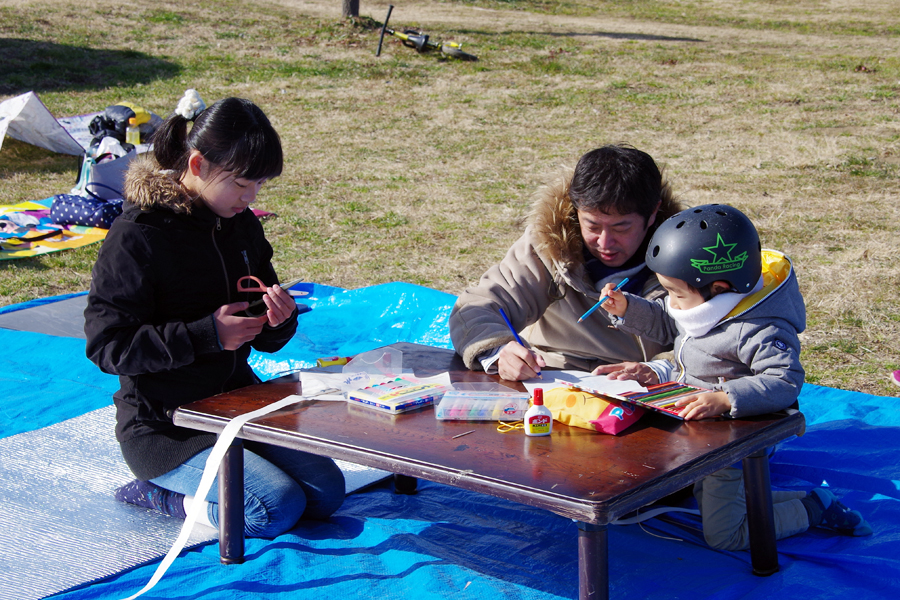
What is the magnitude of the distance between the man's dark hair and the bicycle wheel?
1156cm

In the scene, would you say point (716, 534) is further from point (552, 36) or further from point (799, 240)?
point (552, 36)

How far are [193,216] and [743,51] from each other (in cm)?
1325

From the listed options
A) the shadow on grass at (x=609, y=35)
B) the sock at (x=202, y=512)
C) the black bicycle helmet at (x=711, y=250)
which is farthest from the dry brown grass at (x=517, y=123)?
the sock at (x=202, y=512)

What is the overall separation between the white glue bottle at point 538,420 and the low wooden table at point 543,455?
2 cm

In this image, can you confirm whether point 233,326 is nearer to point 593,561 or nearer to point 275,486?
point 275,486

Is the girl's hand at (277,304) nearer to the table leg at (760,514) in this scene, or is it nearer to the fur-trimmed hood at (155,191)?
the fur-trimmed hood at (155,191)

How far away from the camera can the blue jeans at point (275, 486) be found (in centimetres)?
248

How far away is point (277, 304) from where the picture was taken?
2.43m

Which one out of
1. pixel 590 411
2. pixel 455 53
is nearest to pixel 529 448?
pixel 590 411

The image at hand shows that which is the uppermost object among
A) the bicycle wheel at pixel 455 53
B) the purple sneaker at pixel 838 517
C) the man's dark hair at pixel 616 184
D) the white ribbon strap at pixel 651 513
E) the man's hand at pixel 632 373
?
the bicycle wheel at pixel 455 53

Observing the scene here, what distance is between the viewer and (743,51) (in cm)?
1390

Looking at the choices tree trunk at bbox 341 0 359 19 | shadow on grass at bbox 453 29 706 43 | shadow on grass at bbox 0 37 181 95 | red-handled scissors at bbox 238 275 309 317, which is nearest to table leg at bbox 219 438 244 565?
red-handled scissors at bbox 238 275 309 317

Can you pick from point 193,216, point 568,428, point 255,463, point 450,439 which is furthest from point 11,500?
point 568,428

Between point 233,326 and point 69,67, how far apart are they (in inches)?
490
